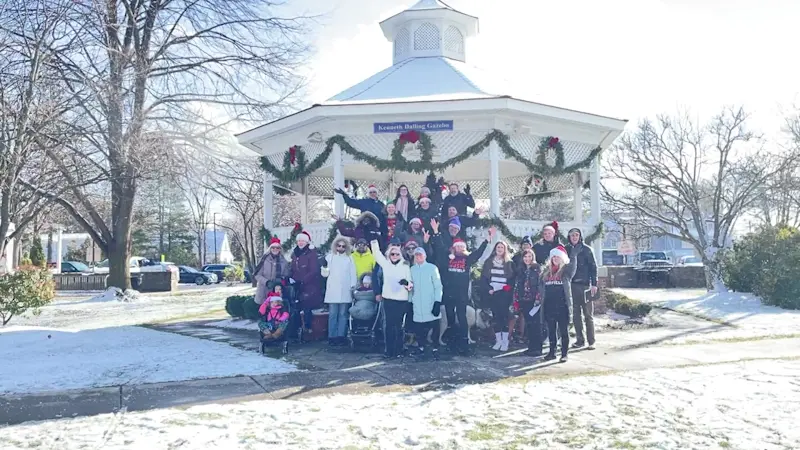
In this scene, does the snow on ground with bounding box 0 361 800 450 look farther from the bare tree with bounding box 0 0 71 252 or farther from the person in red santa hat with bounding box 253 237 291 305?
the bare tree with bounding box 0 0 71 252

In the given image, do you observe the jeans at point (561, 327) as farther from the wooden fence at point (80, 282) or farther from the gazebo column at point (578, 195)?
the wooden fence at point (80, 282)

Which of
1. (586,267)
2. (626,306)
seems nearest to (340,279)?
(586,267)

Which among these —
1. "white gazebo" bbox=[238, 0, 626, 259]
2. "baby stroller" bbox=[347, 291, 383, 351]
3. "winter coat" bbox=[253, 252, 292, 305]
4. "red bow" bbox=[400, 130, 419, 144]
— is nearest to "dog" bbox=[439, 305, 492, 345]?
"baby stroller" bbox=[347, 291, 383, 351]

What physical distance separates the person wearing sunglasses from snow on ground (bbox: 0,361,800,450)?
208 cm

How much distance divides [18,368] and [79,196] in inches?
→ 463

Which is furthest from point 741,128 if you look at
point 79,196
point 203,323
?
point 79,196

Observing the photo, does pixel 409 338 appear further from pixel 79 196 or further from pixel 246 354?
pixel 79 196

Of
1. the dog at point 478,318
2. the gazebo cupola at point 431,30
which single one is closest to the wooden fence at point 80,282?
the gazebo cupola at point 431,30

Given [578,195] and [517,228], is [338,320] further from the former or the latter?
[578,195]

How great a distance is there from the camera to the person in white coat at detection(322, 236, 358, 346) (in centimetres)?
882

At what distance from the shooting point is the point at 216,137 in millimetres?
19672

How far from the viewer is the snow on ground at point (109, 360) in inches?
265

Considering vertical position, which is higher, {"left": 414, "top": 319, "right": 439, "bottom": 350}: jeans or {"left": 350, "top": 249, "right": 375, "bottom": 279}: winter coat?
{"left": 350, "top": 249, "right": 375, "bottom": 279}: winter coat

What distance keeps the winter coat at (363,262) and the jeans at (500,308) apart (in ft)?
5.92
